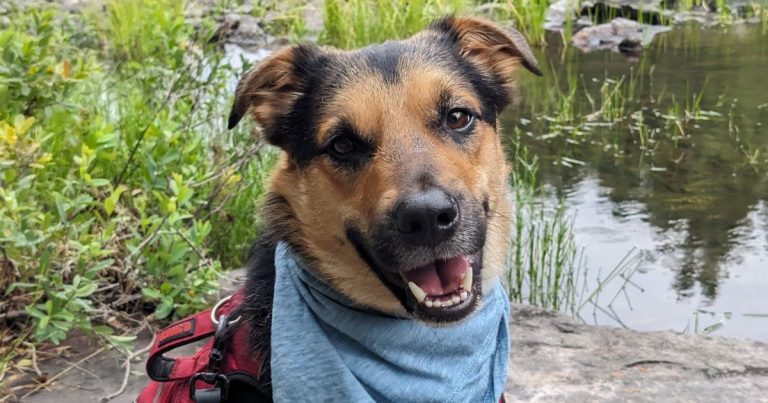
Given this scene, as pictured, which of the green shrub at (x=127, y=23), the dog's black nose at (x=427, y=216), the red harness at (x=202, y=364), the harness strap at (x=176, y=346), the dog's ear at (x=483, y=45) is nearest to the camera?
the dog's black nose at (x=427, y=216)

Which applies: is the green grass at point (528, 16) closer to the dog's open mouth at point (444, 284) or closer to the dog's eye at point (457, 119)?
the dog's eye at point (457, 119)

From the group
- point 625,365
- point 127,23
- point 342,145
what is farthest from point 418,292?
point 127,23

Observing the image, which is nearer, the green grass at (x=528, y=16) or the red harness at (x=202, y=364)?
the red harness at (x=202, y=364)

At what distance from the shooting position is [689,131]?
7938 millimetres

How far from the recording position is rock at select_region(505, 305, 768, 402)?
12.7 ft

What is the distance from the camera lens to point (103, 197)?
4.49m

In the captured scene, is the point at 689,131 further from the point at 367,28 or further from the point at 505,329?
the point at 505,329

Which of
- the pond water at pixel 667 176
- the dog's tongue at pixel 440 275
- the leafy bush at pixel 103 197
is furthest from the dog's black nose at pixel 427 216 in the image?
the pond water at pixel 667 176

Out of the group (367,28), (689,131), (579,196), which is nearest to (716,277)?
(579,196)

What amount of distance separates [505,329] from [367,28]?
23.7 feet

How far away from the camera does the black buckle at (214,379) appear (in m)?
2.51

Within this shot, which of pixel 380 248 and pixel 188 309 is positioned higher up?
pixel 380 248

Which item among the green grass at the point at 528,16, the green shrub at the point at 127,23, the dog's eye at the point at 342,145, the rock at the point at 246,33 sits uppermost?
the dog's eye at the point at 342,145

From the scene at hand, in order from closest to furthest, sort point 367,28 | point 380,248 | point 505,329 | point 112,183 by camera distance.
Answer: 1. point 380,248
2. point 505,329
3. point 112,183
4. point 367,28
